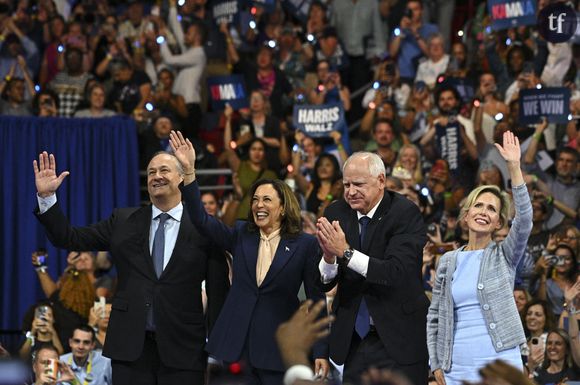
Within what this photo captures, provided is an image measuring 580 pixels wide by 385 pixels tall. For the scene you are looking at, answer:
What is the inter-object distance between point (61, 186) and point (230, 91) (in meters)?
1.87

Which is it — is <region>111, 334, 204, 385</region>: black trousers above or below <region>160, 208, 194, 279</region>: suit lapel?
below

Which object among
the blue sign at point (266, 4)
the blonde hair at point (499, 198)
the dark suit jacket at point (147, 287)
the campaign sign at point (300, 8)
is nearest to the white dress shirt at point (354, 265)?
the blonde hair at point (499, 198)

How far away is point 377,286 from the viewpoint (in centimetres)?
560

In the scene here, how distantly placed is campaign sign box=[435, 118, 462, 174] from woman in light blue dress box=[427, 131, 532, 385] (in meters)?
4.41

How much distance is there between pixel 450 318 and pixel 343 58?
296 inches

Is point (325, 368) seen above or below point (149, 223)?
below

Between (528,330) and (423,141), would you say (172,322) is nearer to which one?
(528,330)

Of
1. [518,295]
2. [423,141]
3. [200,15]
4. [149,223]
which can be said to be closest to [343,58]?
[200,15]

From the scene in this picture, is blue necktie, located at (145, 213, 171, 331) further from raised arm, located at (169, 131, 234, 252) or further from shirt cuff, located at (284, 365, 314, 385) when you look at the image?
shirt cuff, located at (284, 365, 314, 385)

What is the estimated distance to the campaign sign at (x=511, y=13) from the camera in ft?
35.0

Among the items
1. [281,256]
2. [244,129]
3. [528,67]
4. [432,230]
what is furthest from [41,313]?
[528,67]

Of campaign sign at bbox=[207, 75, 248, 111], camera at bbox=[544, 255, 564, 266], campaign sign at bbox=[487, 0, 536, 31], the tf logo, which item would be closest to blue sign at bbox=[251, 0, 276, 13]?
campaign sign at bbox=[207, 75, 248, 111]

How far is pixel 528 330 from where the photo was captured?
818cm

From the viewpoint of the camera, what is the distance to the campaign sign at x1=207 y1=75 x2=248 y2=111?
11781 mm
